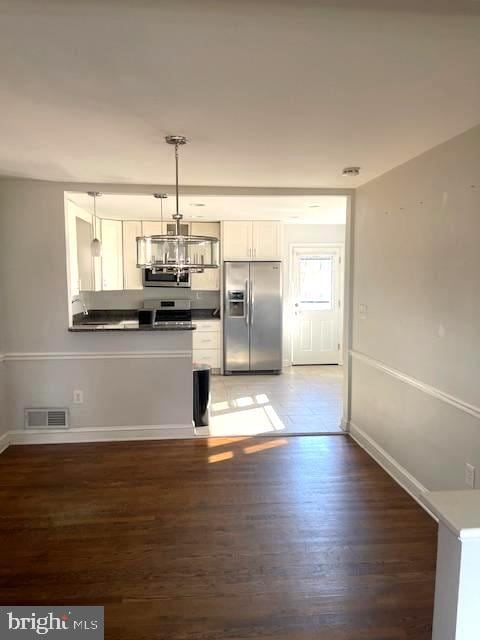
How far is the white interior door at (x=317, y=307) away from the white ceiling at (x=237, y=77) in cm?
426

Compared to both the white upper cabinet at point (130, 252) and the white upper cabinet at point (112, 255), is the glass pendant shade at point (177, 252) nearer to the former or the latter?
the white upper cabinet at point (112, 255)

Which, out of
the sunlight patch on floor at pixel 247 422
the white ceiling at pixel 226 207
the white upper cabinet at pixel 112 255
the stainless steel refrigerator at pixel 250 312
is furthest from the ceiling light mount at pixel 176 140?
the stainless steel refrigerator at pixel 250 312

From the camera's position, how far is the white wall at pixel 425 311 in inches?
93.4

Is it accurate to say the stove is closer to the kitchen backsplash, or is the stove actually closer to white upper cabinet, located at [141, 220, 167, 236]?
the kitchen backsplash

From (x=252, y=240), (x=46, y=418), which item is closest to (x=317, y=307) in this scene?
(x=252, y=240)

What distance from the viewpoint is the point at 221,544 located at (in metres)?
2.39

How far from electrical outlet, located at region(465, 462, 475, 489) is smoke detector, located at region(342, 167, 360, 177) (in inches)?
83.2

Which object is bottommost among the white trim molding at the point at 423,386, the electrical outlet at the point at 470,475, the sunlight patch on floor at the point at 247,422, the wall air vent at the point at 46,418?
the sunlight patch on floor at the point at 247,422

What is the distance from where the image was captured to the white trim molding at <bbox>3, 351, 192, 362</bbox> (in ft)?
12.5

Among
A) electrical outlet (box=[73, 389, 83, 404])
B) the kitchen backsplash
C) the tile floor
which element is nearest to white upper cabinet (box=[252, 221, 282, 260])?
the kitchen backsplash

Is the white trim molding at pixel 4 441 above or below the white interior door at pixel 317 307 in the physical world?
below

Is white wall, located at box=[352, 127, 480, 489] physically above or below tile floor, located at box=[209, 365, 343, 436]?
above

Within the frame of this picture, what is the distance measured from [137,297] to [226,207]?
241 centimetres

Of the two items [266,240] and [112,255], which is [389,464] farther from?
[112,255]
